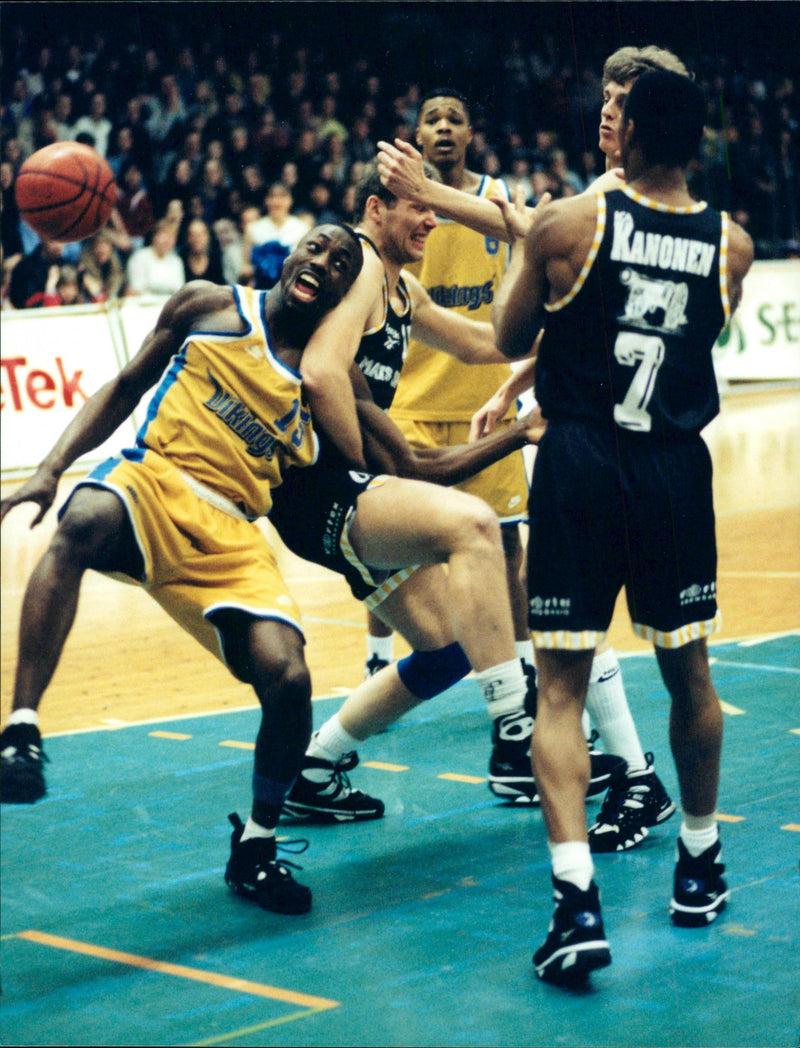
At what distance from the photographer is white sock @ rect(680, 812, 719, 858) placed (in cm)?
381

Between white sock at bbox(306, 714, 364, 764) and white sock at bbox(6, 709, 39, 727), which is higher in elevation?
white sock at bbox(6, 709, 39, 727)

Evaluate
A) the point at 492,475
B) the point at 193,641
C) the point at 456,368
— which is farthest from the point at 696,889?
the point at 193,641

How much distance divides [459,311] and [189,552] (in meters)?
2.53

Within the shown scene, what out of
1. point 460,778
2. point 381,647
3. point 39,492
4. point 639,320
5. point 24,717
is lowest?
point 460,778

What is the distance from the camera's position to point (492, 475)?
19.7 ft

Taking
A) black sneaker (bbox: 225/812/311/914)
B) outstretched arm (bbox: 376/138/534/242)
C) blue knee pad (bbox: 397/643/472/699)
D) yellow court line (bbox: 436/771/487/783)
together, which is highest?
outstretched arm (bbox: 376/138/534/242)

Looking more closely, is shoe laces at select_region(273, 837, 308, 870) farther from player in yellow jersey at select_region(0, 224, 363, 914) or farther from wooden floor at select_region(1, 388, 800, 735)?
wooden floor at select_region(1, 388, 800, 735)

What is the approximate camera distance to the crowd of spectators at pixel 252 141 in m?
14.8

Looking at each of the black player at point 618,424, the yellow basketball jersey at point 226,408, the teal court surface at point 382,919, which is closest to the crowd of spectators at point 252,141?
the teal court surface at point 382,919

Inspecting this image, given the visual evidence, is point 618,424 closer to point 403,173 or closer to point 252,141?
point 403,173

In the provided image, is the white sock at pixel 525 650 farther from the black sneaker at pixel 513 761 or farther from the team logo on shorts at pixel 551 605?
the team logo on shorts at pixel 551 605

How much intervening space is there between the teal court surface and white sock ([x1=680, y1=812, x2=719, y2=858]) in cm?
19

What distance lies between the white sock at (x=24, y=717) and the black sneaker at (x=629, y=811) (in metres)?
1.72

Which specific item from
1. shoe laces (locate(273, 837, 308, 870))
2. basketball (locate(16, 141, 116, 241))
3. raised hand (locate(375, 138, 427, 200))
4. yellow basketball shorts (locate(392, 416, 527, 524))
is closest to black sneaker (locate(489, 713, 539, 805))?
shoe laces (locate(273, 837, 308, 870))
